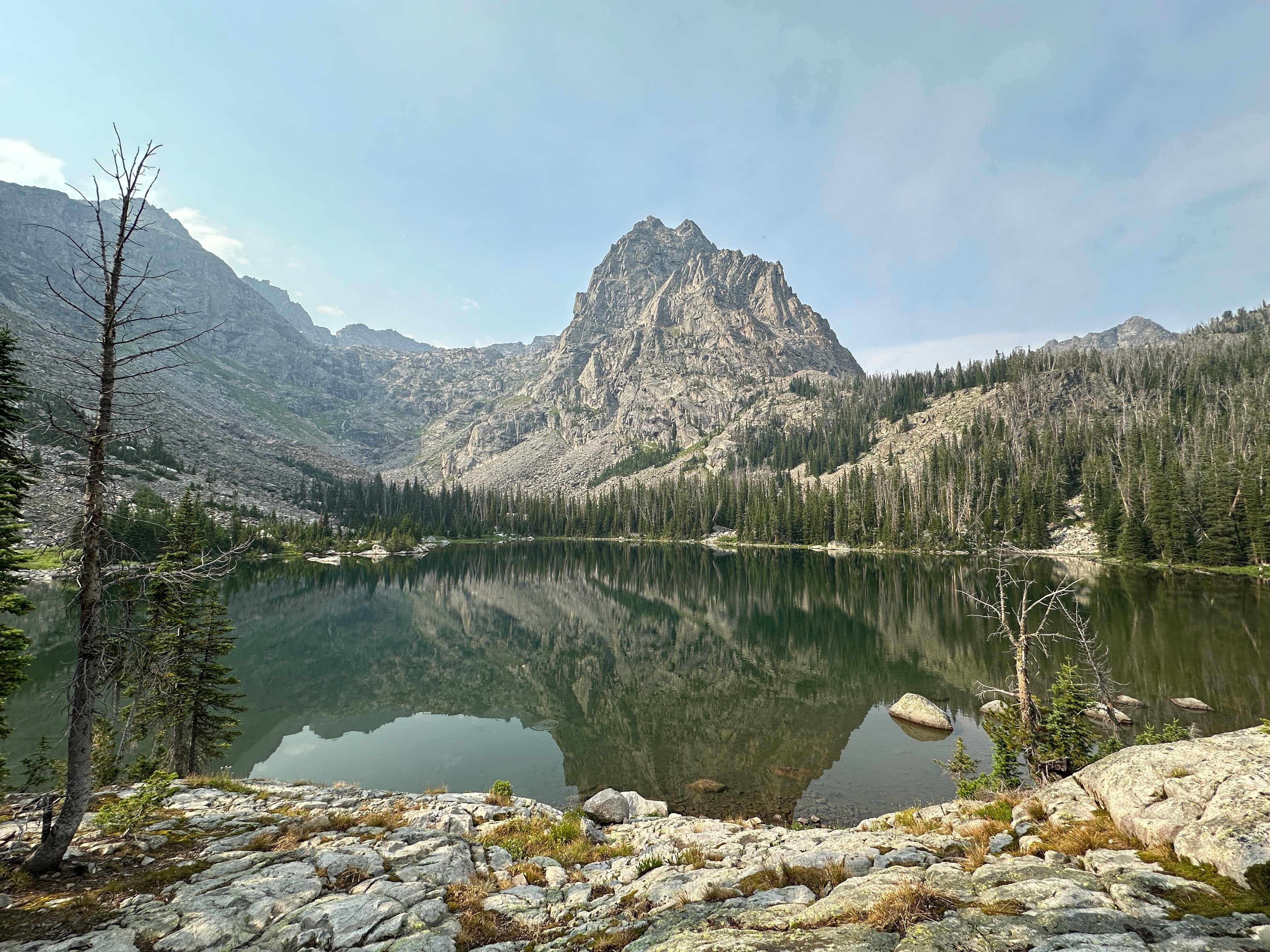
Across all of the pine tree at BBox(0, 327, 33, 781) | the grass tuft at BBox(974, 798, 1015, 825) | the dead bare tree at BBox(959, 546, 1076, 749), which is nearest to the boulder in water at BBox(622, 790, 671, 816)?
the grass tuft at BBox(974, 798, 1015, 825)

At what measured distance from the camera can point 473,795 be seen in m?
14.7

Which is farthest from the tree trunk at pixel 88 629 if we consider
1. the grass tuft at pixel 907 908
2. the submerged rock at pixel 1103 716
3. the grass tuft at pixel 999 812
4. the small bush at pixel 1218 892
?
the submerged rock at pixel 1103 716

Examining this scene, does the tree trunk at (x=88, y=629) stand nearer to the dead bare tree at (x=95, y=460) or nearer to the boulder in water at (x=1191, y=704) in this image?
the dead bare tree at (x=95, y=460)

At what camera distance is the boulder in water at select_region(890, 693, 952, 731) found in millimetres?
24906

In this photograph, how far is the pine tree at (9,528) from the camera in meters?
11.9

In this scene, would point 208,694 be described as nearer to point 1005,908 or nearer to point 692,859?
point 692,859

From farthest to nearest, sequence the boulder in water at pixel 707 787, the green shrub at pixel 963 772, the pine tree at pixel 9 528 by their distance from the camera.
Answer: the boulder in water at pixel 707 787 → the green shrub at pixel 963 772 → the pine tree at pixel 9 528

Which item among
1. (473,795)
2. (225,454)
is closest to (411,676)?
(473,795)

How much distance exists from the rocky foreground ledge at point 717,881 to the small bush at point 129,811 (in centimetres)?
32

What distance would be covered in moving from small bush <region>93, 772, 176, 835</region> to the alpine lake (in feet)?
31.9

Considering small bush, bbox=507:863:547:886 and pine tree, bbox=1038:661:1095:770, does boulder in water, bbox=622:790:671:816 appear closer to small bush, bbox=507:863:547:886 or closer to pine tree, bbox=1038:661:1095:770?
small bush, bbox=507:863:547:886

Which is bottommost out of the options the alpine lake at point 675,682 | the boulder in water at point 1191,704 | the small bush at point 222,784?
the alpine lake at point 675,682

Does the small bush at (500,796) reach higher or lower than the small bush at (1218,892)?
lower

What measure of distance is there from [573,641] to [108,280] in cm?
4150
